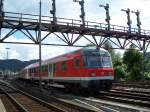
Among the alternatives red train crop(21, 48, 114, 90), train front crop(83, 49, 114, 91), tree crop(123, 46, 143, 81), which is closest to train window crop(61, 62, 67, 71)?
red train crop(21, 48, 114, 90)

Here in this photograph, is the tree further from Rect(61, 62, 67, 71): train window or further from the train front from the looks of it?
the train front

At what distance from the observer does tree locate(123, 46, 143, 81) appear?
4450 cm

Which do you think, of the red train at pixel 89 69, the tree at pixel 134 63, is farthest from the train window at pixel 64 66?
the tree at pixel 134 63

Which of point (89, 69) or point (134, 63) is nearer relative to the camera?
point (89, 69)

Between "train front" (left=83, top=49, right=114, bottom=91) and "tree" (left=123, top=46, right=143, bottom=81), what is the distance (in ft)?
71.0

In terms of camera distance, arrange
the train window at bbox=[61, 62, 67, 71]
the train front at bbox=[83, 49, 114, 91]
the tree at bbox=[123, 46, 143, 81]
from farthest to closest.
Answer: the tree at bbox=[123, 46, 143, 81] < the train window at bbox=[61, 62, 67, 71] < the train front at bbox=[83, 49, 114, 91]

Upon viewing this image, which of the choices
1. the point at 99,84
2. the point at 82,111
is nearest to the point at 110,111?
the point at 82,111

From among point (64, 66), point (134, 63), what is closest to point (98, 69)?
point (64, 66)

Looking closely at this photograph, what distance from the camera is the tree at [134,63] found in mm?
44500

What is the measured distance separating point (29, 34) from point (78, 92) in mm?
11727

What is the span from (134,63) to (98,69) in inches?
1011

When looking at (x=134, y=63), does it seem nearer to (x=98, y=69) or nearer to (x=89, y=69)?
(x=98, y=69)

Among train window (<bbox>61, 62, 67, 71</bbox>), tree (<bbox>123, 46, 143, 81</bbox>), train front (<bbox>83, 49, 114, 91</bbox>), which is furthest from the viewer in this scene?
tree (<bbox>123, 46, 143, 81</bbox>)

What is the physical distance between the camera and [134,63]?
4741 cm
